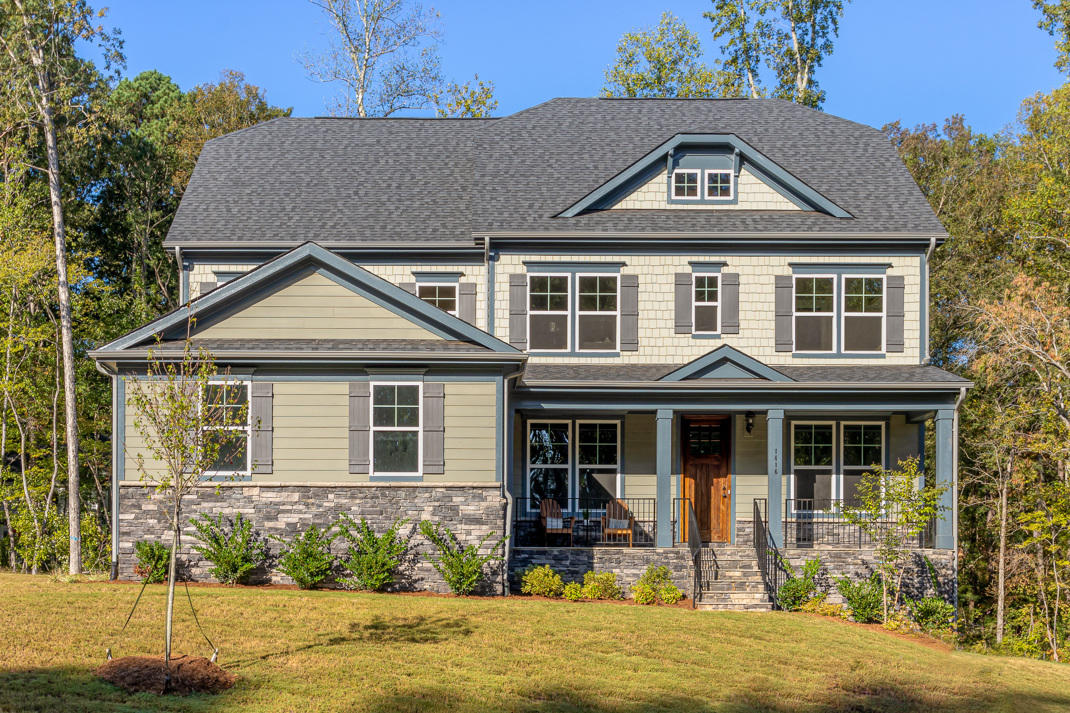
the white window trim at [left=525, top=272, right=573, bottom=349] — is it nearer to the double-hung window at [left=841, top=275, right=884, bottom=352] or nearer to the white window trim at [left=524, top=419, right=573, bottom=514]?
the white window trim at [left=524, top=419, right=573, bottom=514]

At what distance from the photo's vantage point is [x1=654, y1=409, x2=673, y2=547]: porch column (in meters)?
18.3

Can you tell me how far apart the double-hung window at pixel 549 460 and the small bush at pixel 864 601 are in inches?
220

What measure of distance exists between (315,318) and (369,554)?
4.06 m

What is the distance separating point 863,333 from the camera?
20.1m

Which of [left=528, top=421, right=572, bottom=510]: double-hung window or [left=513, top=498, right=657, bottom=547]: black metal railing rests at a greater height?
[left=528, top=421, right=572, bottom=510]: double-hung window

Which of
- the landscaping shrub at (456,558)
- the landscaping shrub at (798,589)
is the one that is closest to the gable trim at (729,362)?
the landscaping shrub at (798,589)

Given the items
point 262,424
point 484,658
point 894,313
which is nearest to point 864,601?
point 894,313

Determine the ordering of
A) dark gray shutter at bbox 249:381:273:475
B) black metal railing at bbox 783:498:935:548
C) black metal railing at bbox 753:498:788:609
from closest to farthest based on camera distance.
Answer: dark gray shutter at bbox 249:381:273:475, black metal railing at bbox 753:498:788:609, black metal railing at bbox 783:498:935:548

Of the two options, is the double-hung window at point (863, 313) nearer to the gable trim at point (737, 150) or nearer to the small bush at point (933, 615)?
the gable trim at point (737, 150)

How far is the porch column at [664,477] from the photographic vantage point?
1827cm

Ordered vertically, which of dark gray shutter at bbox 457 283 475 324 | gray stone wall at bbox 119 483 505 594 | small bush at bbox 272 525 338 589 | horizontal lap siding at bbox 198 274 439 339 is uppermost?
Answer: dark gray shutter at bbox 457 283 475 324

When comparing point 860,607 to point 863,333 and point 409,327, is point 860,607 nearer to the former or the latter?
point 863,333

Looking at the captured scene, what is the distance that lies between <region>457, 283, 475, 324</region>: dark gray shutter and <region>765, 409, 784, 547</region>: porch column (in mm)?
6411

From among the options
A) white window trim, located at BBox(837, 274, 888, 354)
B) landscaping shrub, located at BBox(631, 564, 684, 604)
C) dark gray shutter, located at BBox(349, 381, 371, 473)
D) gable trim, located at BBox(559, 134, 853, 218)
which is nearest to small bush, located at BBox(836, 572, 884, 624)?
landscaping shrub, located at BBox(631, 564, 684, 604)
